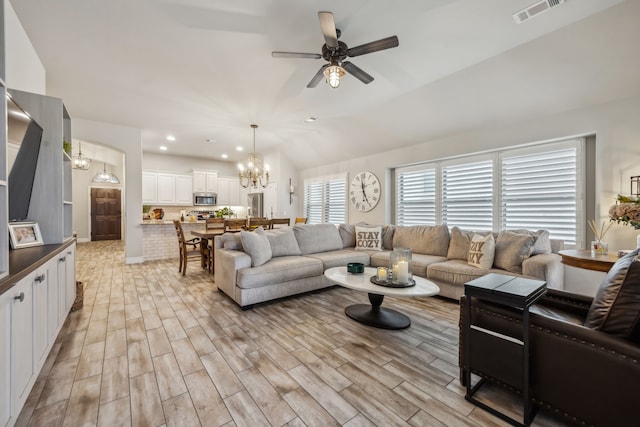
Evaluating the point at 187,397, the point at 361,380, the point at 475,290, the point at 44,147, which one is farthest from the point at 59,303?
the point at 475,290

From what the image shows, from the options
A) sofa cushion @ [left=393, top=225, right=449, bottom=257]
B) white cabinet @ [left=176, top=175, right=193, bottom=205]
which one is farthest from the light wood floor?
white cabinet @ [left=176, top=175, right=193, bottom=205]

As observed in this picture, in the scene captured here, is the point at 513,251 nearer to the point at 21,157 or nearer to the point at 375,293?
the point at 375,293

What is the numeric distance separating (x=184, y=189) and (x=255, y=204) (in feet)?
7.58

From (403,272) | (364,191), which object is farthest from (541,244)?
(364,191)

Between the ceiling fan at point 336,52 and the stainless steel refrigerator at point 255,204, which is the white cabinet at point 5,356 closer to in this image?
the ceiling fan at point 336,52

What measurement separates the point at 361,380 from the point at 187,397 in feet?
3.77

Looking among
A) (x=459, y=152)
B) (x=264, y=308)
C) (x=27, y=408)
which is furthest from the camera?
(x=459, y=152)

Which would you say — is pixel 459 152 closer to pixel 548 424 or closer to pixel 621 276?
pixel 621 276

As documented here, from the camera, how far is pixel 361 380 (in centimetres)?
183

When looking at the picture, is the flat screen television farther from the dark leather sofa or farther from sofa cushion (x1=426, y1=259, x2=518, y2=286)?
sofa cushion (x1=426, y1=259, x2=518, y2=286)

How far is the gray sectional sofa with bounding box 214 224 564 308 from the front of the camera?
3.12m

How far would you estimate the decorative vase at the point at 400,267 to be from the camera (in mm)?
2549

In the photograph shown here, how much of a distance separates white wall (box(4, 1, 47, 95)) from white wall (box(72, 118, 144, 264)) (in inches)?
102

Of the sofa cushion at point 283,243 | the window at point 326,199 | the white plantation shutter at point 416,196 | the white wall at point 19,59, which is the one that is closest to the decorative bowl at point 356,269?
the sofa cushion at point 283,243
